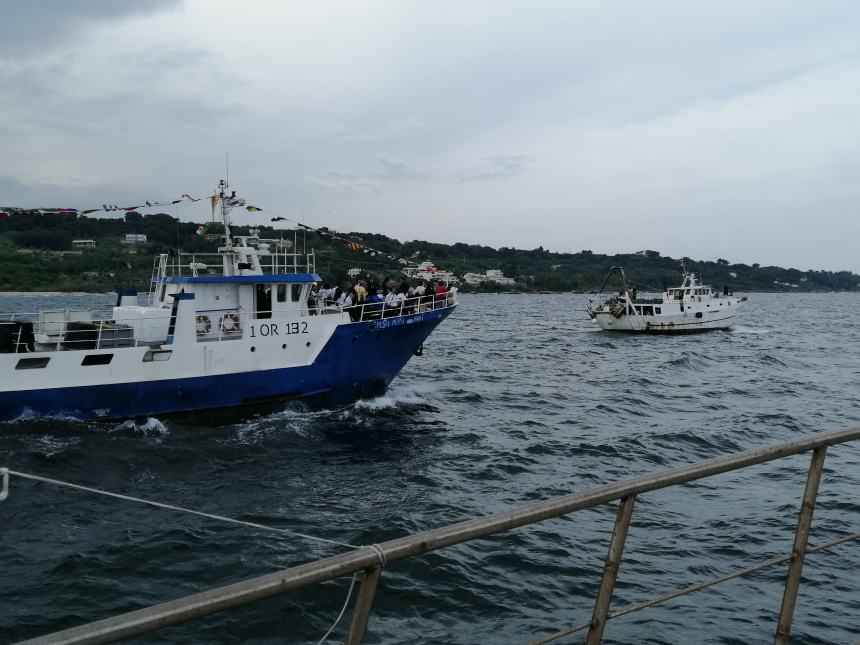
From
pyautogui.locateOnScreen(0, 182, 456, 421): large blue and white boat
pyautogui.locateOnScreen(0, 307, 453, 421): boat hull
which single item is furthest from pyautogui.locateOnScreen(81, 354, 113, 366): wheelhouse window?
pyautogui.locateOnScreen(0, 307, 453, 421): boat hull

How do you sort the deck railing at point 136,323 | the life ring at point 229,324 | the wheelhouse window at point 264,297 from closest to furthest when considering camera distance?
1. the deck railing at point 136,323
2. the life ring at point 229,324
3. the wheelhouse window at point 264,297

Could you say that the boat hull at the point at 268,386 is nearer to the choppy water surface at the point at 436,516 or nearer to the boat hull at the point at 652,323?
the choppy water surface at the point at 436,516

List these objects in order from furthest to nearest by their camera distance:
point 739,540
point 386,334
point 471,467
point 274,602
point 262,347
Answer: point 386,334 → point 262,347 → point 471,467 → point 739,540 → point 274,602

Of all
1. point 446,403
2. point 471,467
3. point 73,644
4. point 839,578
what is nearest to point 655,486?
point 73,644

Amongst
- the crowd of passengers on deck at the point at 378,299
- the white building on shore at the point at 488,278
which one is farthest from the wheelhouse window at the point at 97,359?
the white building on shore at the point at 488,278

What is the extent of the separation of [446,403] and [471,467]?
7.57m

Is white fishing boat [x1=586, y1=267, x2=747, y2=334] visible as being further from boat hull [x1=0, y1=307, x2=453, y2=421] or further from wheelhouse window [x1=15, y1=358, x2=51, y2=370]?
wheelhouse window [x1=15, y1=358, x2=51, y2=370]

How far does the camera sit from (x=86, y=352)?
16.3 metres

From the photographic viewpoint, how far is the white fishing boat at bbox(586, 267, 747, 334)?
2018 inches

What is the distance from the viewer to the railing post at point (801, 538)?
307 centimetres

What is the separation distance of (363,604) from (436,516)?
10313 mm

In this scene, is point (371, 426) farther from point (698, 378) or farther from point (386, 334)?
point (698, 378)

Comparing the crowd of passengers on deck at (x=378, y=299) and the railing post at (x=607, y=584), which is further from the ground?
the crowd of passengers on deck at (x=378, y=299)

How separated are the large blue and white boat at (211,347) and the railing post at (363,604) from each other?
15815mm
